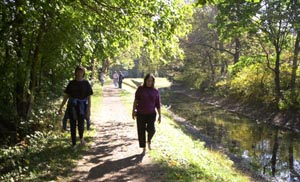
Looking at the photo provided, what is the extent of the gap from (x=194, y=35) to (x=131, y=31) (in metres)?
31.2

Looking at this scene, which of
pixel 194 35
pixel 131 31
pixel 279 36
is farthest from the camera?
pixel 194 35

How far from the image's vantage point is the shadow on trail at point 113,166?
6.94 m

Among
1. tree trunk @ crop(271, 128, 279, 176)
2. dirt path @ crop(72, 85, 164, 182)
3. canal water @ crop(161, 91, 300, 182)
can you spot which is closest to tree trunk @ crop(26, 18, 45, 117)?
dirt path @ crop(72, 85, 164, 182)

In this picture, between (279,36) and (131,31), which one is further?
(279,36)

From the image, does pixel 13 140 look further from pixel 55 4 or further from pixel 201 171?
pixel 201 171

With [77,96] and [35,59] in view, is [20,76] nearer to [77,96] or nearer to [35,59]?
[35,59]

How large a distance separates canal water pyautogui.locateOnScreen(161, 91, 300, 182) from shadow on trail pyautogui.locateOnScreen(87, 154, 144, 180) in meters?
5.71

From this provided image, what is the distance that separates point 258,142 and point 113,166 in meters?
10.8

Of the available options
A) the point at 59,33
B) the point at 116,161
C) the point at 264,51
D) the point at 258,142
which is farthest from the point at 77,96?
the point at 264,51

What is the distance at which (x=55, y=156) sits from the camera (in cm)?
789

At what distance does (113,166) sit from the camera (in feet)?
24.7

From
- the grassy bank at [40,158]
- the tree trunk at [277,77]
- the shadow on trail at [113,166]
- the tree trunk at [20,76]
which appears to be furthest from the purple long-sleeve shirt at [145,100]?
the tree trunk at [277,77]

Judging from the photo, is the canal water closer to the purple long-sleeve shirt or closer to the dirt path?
the dirt path

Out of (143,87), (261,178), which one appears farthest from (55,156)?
(261,178)
